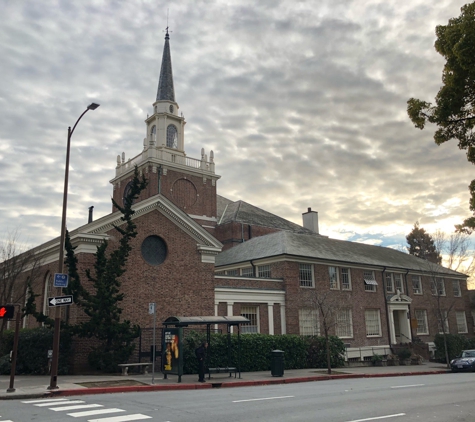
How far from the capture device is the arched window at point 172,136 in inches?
1665

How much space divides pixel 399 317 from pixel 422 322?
2701 mm

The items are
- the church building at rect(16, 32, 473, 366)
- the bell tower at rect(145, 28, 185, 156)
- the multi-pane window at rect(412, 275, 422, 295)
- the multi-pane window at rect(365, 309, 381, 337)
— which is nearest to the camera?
the church building at rect(16, 32, 473, 366)

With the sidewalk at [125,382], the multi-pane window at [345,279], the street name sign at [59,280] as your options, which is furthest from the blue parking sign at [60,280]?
the multi-pane window at [345,279]

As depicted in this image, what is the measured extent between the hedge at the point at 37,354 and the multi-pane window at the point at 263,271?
1444 cm

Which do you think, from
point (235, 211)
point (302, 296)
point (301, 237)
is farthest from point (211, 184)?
point (302, 296)

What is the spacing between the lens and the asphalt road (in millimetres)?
9992

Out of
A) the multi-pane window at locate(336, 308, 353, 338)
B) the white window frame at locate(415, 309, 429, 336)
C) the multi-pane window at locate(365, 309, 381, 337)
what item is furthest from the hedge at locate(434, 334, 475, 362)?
the multi-pane window at locate(336, 308, 353, 338)

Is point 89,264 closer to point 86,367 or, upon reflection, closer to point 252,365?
point 86,367

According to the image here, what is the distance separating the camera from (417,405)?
38.5 ft

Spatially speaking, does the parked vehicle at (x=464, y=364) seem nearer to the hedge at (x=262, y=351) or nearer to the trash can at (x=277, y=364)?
the hedge at (x=262, y=351)

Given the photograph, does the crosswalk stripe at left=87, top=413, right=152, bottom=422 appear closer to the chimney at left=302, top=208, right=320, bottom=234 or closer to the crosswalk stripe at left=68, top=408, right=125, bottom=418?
the crosswalk stripe at left=68, top=408, right=125, bottom=418

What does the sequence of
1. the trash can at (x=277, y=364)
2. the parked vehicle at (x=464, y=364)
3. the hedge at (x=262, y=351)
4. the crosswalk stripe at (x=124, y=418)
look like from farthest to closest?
the parked vehicle at (x=464, y=364) < the hedge at (x=262, y=351) < the trash can at (x=277, y=364) < the crosswalk stripe at (x=124, y=418)

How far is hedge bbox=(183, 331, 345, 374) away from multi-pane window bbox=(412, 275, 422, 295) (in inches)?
580

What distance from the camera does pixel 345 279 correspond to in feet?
110
